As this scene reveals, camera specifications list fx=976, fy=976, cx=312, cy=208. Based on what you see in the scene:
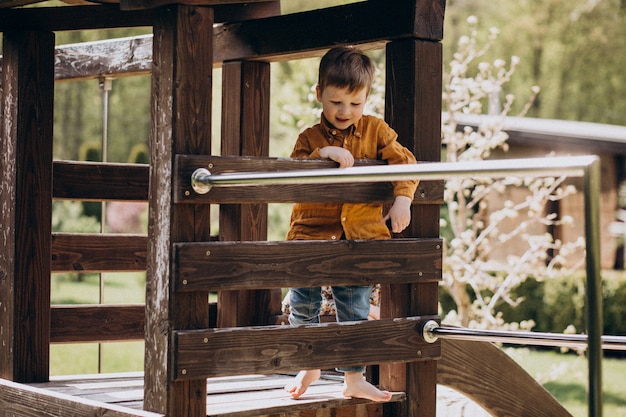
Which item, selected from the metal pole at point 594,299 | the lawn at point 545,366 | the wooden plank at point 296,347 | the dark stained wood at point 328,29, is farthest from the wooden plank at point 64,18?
the lawn at point 545,366

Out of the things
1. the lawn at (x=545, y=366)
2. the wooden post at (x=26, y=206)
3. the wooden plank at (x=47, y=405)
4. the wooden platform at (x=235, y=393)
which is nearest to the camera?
the wooden plank at (x=47, y=405)

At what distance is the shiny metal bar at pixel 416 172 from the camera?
244 cm

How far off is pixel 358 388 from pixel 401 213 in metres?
0.72

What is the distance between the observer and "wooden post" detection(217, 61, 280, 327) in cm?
480

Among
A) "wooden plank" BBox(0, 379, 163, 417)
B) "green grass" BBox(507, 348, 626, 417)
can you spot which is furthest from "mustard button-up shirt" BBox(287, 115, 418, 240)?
"green grass" BBox(507, 348, 626, 417)

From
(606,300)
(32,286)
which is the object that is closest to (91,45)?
(32,286)

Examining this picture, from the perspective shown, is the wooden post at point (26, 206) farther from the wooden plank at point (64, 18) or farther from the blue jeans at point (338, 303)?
the blue jeans at point (338, 303)

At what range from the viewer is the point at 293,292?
13.1 feet

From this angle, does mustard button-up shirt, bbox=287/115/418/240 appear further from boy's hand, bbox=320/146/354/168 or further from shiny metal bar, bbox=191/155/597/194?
shiny metal bar, bbox=191/155/597/194

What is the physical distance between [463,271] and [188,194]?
7411 mm

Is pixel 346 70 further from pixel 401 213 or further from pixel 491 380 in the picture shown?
pixel 491 380

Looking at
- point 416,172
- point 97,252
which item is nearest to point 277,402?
point 416,172

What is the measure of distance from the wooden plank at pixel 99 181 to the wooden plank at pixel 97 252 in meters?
0.22

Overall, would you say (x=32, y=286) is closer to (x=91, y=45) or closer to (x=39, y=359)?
(x=39, y=359)
